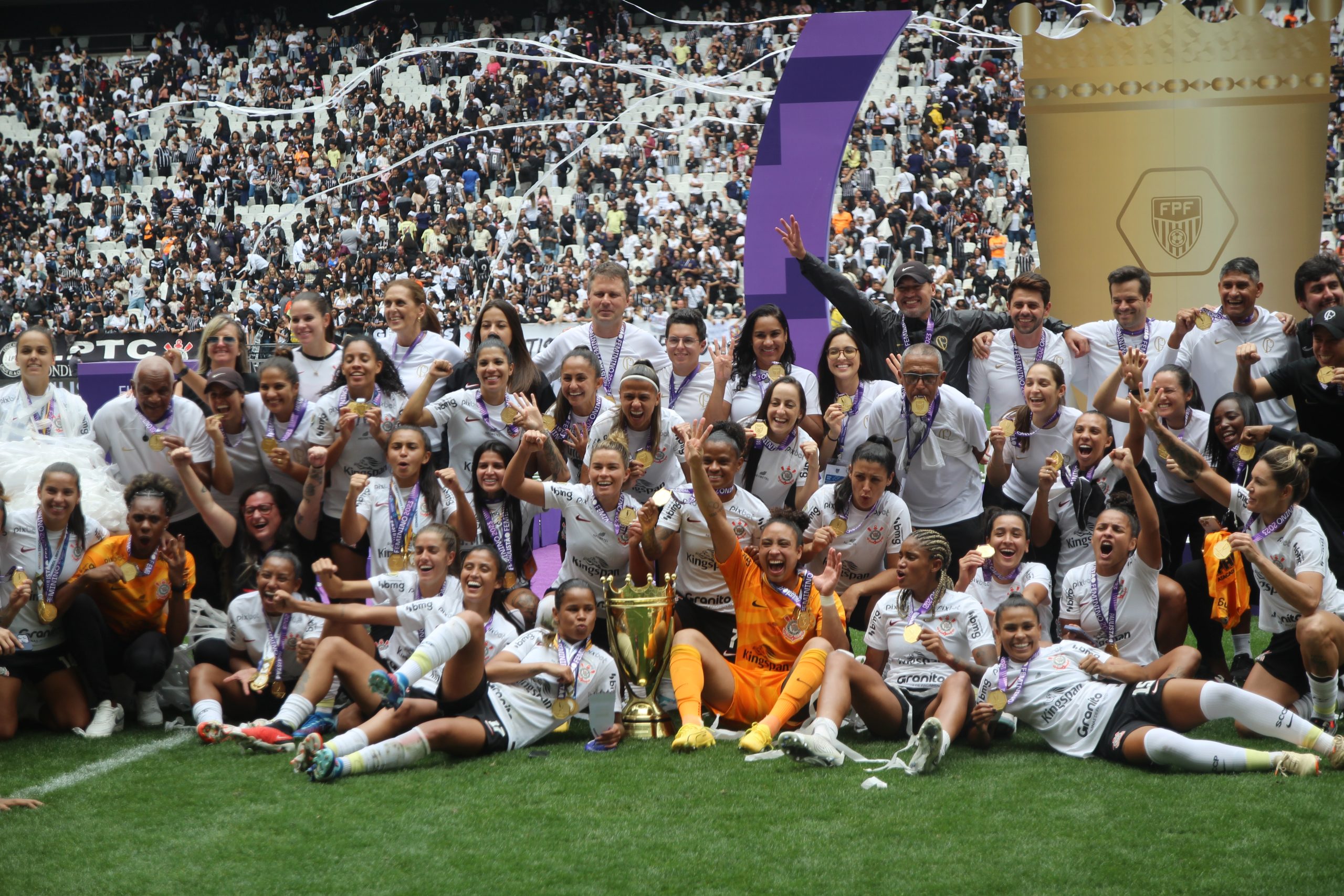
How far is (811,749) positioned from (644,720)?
1.03 metres

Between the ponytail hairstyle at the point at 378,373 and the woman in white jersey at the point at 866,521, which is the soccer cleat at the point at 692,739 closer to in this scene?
the woman in white jersey at the point at 866,521

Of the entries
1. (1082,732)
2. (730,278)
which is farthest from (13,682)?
(730,278)

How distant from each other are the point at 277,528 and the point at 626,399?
76.7 inches

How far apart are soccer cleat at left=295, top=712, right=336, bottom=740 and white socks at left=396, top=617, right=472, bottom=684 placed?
0.94m

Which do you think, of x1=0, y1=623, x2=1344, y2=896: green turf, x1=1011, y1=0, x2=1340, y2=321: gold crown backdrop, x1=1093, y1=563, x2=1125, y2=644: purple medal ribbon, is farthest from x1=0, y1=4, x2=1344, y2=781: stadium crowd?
x1=1011, y1=0, x2=1340, y2=321: gold crown backdrop

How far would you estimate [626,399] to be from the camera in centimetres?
630

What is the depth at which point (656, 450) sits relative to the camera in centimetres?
642

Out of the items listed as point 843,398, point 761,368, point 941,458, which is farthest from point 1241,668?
point 761,368

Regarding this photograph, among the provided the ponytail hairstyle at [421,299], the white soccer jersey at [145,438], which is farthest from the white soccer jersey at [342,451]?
the ponytail hairstyle at [421,299]

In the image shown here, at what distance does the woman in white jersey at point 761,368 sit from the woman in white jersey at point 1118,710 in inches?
74.6

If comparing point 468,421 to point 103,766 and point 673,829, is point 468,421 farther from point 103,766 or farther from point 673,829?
point 673,829

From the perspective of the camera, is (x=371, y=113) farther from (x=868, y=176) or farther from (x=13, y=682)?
(x=13, y=682)

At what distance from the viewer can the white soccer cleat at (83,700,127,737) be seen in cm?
605

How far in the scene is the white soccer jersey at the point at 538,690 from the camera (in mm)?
5656
